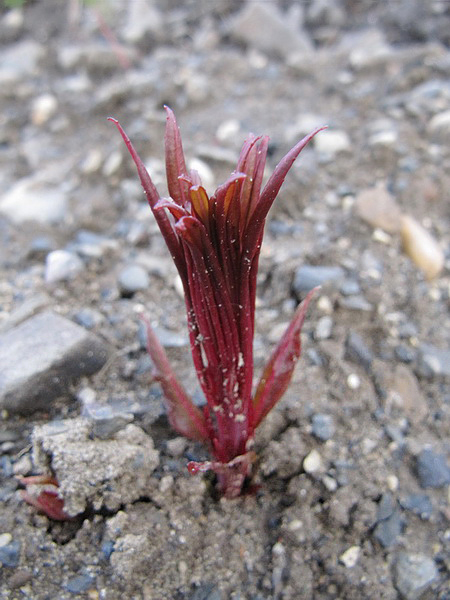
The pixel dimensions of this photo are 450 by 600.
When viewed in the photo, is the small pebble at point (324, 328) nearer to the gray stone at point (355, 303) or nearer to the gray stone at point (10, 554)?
the gray stone at point (355, 303)

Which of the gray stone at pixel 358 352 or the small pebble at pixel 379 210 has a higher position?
the small pebble at pixel 379 210

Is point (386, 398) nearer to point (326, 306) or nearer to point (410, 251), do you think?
point (326, 306)

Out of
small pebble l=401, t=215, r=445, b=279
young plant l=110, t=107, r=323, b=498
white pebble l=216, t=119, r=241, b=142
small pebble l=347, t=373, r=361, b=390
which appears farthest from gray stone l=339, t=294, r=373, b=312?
white pebble l=216, t=119, r=241, b=142

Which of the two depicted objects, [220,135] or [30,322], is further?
[220,135]

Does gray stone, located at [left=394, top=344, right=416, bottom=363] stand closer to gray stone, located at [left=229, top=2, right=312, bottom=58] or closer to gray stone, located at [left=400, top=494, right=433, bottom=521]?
gray stone, located at [left=400, top=494, right=433, bottom=521]

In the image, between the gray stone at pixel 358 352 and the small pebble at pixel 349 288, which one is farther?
the small pebble at pixel 349 288

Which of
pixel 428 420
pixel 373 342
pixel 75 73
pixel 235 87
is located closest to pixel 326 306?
pixel 373 342

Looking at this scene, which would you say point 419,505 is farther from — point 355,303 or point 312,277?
point 312,277

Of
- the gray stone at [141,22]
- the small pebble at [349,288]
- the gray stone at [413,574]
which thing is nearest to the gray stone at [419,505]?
the gray stone at [413,574]
